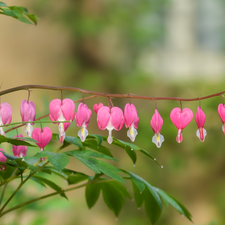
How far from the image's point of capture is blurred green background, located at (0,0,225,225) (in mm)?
3332

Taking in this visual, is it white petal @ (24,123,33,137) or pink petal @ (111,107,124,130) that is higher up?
pink petal @ (111,107,124,130)

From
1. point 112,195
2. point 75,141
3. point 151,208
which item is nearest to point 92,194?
point 112,195

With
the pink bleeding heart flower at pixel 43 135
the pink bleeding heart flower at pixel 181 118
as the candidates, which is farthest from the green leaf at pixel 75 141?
the pink bleeding heart flower at pixel 181 118

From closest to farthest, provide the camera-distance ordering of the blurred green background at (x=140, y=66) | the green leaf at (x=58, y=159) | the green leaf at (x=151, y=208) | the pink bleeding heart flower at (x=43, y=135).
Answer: the green leaf at (x=58, y=159)
the pink bleeding heart flower at (x=43, y=135)
the green leaf at (x=151, y=208)
the blurred green background at (x=140, y=66)

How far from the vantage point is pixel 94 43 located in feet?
12.4

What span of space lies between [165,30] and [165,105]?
895 millimetres

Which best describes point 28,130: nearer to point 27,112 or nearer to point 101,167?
point 27,112

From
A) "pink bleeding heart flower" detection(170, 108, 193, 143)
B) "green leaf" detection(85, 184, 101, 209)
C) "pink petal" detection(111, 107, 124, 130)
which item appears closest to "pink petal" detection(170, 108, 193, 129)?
"pink bleeding heart flower" detection(170, 108, 193, 143)

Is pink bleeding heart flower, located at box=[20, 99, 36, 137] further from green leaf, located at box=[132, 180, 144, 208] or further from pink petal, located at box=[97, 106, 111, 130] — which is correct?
green leaf, located at box=[132, 180, 144, 208]

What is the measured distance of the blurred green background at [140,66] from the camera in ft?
10.9

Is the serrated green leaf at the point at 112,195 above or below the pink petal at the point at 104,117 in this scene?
Result: below

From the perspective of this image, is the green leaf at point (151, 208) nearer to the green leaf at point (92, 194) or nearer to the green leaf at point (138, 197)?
the green leaf at point (138, 197)

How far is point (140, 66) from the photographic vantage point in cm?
349

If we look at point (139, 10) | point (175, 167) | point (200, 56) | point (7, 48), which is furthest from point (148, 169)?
point (7, 48)
